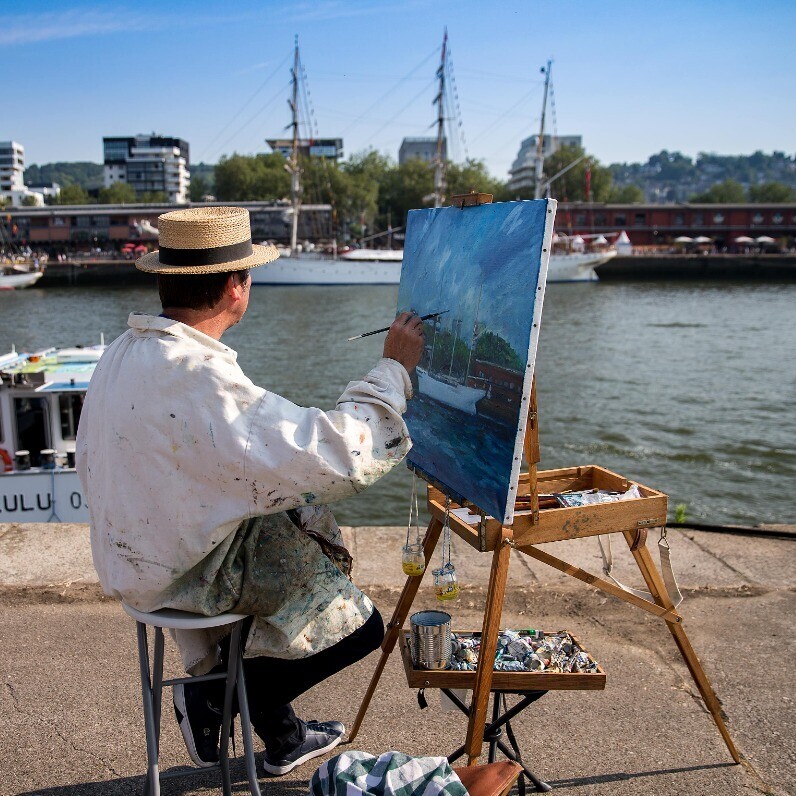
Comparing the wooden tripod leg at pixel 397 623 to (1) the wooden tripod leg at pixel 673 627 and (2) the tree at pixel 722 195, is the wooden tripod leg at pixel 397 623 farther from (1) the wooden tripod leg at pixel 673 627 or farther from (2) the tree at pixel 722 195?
(2) the tree at pixel 722 195

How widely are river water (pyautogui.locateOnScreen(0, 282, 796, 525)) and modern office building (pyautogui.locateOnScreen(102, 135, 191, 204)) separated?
144053 mm

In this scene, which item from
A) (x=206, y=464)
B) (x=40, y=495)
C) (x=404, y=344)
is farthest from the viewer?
(x=40, y=495)

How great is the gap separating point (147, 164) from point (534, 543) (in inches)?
7721

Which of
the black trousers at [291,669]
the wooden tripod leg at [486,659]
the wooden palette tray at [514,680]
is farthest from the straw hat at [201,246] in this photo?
the wooden palette tray at [514,680]

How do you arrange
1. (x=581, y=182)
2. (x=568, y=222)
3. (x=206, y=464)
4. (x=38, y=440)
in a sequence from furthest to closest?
(x=581, y=182) → (x=568, y=222) → (x=38, y=440) → (x=206, y=464)

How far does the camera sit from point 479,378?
8.93 ft

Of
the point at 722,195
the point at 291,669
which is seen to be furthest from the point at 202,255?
the point at 722,195

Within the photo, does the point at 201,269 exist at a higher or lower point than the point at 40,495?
higher

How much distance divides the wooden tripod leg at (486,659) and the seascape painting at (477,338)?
0.19 m

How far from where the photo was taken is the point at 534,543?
254 centimetres

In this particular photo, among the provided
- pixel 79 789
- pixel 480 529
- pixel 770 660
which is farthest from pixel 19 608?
pixel 770 660

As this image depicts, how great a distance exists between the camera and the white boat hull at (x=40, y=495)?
857cm

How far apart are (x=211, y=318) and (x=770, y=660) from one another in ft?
9.30

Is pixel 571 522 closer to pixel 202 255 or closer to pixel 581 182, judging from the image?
pixel 202 255
